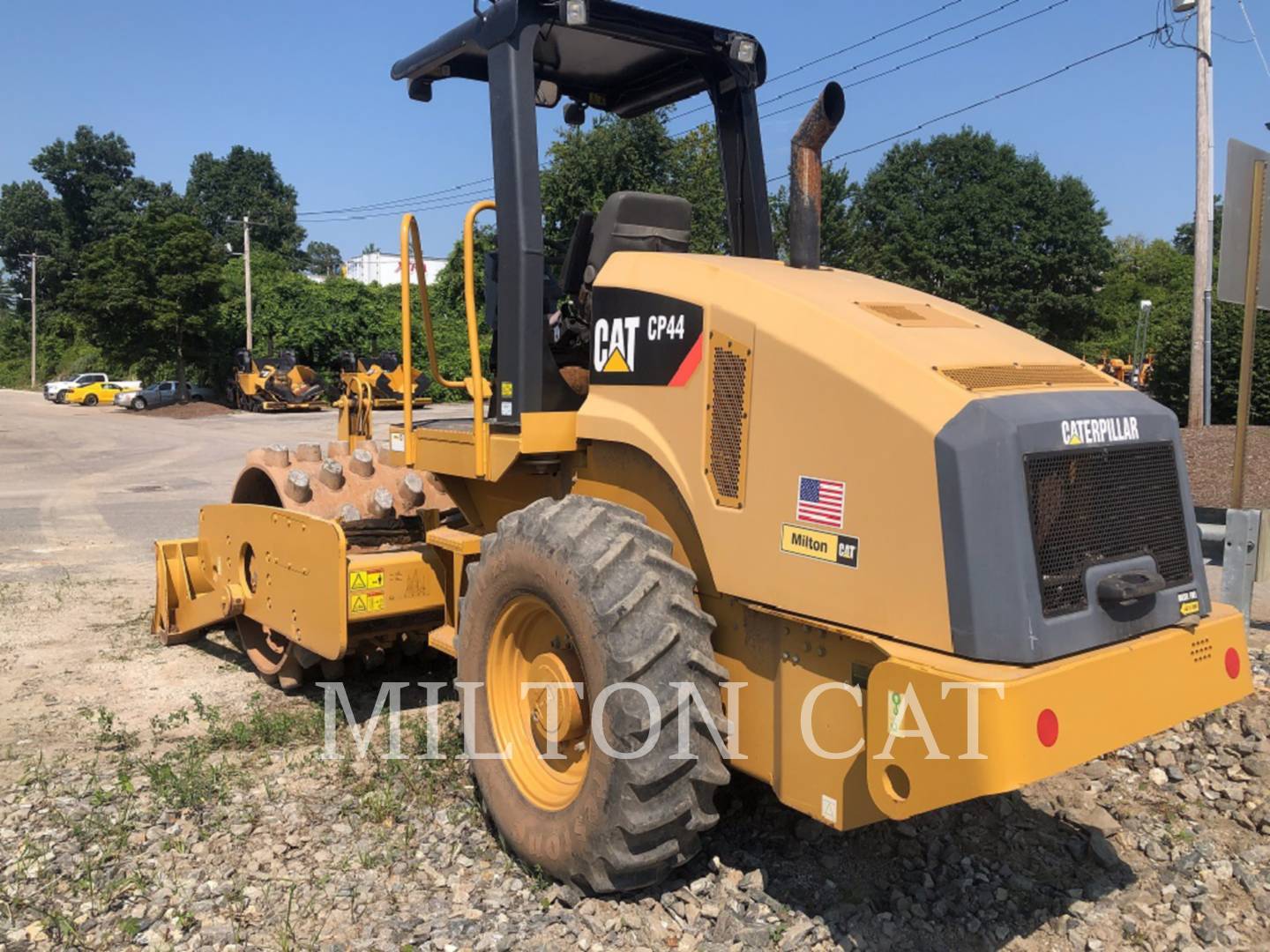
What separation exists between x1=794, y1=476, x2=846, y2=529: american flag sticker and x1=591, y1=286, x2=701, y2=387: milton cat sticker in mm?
612

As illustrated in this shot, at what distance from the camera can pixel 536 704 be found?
3727 mm

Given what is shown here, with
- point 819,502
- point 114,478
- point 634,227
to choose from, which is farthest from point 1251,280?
point 114,478

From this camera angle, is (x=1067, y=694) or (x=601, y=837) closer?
(x=1067, y=694)

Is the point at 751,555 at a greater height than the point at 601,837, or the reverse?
the point at 751,555

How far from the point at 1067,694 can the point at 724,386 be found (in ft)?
4.36

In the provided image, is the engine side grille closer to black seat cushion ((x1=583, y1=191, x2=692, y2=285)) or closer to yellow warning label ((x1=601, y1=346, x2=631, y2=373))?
yellow warning label ((x1=601, y1=346, x2=631, y2=373))

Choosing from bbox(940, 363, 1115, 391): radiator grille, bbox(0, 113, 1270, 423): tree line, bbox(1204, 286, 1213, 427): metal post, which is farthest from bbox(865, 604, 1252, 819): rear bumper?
bbox(1204, 286, 1213, 427): metal post

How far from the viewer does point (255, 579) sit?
564 centimetres

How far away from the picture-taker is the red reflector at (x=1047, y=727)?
2.55 meters

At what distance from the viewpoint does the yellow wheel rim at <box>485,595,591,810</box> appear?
3582 mm

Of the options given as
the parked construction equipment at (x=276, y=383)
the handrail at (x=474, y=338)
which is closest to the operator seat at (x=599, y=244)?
the handrail at (x=474, y=338)

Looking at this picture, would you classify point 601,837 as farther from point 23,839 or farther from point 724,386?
point 23,839

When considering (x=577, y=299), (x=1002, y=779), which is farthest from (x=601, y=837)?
(x=577, y=299)

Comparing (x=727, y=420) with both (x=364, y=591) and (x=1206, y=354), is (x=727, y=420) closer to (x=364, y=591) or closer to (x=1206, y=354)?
(x=364, y=591)
